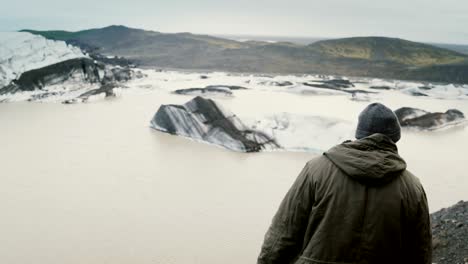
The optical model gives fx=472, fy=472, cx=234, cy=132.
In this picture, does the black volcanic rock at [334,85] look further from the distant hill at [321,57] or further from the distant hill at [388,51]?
the distant hill at [388,51]

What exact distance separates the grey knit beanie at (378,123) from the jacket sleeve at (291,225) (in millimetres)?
280

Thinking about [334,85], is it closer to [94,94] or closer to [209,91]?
[209,91]

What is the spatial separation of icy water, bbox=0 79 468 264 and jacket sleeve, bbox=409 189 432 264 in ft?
11.0

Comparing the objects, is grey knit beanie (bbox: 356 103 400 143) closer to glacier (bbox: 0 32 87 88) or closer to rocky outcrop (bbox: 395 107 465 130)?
rocky outcrop (bbox: 395 107 465 130)

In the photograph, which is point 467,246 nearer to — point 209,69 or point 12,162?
point 12,162

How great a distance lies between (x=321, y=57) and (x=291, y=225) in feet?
118

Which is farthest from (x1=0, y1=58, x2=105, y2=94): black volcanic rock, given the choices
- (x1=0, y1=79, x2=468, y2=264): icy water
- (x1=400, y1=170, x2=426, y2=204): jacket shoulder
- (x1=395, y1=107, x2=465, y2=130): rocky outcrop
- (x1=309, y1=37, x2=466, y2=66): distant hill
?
(x1=309, y1=37, x2=466, y2=66): distant hill

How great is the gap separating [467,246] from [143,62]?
113 ft

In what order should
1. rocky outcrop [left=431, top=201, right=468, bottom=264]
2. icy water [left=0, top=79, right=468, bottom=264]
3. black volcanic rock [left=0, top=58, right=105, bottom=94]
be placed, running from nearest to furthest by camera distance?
rocky outcrop [left=431, top=201, right=468, bottom=264], icy water [left=0, top=79, right=468, bottom=264], black volcanic rock [left=0, top=58, right=105, bottom=94]

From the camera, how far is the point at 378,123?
6.06 feet

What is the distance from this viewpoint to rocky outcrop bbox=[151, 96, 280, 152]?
390 inches

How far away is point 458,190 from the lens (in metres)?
7.72

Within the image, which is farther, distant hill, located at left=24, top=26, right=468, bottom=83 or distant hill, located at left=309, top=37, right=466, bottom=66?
distant hill, located at left=309, top=37, right=466, bottom=66

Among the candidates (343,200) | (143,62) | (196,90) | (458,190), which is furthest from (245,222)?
(143,62)
